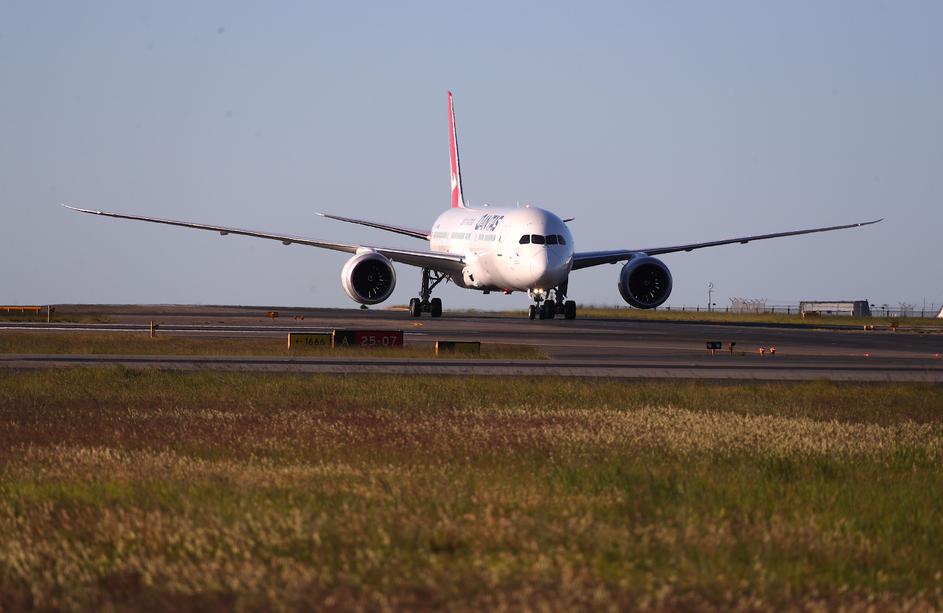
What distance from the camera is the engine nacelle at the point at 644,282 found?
57.9m

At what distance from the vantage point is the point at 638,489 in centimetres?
1109

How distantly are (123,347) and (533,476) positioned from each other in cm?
2774

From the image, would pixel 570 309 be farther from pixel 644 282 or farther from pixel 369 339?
pixel 369 339

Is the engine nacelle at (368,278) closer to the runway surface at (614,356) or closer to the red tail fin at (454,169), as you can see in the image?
the runway surface at (614,356)

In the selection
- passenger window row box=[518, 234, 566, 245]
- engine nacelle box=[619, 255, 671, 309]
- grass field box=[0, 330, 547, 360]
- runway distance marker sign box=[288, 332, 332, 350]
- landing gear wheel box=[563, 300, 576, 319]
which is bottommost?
grass field box=[0, 330, 547, 360]

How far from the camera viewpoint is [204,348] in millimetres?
37906

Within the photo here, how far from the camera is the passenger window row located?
178ft

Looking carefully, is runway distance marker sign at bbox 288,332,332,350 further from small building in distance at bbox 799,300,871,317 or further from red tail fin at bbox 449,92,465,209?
small building in distance at bbox 799,300,871,317

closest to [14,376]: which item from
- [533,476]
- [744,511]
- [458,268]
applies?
[533,476]

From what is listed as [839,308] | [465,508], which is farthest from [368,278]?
[839,308]

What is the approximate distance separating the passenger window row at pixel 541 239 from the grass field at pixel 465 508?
3460cm

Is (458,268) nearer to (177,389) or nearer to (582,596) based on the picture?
(177,389)

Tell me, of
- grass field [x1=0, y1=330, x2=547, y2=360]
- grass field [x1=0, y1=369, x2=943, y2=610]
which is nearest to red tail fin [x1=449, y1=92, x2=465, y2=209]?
grass field [x1=0, y1=330, x2=547, y2=360]

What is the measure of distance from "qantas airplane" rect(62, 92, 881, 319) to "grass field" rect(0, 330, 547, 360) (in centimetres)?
1260
